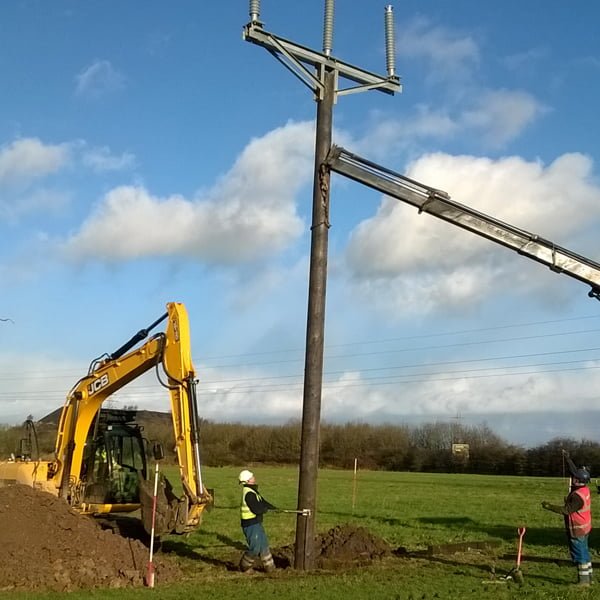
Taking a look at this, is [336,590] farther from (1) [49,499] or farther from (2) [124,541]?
(1) [49,499]

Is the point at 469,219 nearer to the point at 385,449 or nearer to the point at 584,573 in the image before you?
the point at 584,573

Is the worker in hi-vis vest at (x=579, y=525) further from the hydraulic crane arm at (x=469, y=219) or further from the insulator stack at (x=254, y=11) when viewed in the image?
the insulator stack at (x=254, y=11)

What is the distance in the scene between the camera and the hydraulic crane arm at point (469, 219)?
14.2 meters

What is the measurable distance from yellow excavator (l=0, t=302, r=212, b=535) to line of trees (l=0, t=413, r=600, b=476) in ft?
194

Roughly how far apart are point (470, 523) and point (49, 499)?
1399cm

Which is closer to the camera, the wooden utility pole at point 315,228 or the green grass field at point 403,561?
the green grass field at point 403,561

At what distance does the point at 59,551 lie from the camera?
1351cm

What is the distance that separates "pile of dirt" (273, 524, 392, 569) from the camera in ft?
47.9

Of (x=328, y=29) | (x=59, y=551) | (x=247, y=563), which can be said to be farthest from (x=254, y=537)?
(x=328, y=29)

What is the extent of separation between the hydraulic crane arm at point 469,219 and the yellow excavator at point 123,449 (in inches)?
163

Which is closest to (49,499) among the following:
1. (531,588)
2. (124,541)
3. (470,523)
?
(124,541)

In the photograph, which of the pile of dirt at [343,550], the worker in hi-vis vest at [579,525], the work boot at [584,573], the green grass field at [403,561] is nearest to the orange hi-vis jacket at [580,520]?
the worker in hi-vis vest at [579,525]

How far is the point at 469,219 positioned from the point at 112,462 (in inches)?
353

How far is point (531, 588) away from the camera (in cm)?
1273
